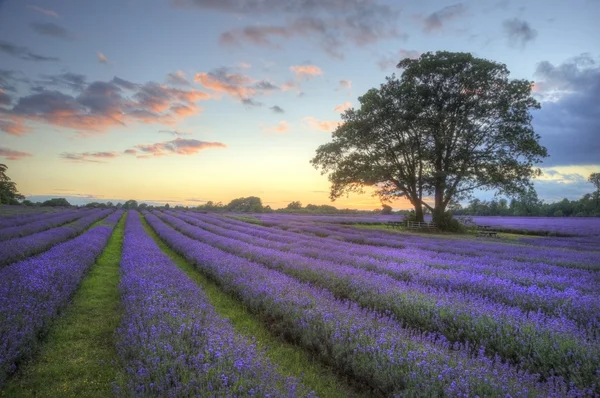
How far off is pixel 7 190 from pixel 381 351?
91.4 meters

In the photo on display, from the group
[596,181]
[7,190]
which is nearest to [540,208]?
[596,181]

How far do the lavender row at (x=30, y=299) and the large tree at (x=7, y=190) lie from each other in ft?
244

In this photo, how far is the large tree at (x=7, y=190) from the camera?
62.3 meters

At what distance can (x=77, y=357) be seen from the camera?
4316 millimetres

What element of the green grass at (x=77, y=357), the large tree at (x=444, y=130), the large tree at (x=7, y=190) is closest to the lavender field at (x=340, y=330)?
the green grass at (x=77, y=357)

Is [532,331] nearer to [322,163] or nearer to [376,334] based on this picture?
[376,334]

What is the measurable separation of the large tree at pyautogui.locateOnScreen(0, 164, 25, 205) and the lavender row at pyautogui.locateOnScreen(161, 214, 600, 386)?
263 feet

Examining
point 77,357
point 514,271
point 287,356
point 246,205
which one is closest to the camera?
point 77,357

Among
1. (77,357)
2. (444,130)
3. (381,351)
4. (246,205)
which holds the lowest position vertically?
(77,357)

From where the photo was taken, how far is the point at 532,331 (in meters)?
4.08

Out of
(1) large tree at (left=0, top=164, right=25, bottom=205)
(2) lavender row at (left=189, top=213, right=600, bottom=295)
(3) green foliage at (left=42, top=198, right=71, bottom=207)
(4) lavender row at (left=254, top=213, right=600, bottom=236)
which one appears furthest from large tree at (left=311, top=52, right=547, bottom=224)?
(3) green foliage at (left=42, top=198, right=71, bottom=207)

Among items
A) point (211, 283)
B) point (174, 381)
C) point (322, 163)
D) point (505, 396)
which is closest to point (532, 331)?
point (505, 396)

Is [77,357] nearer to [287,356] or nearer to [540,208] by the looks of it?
[287,356]

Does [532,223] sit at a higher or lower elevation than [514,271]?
higher
